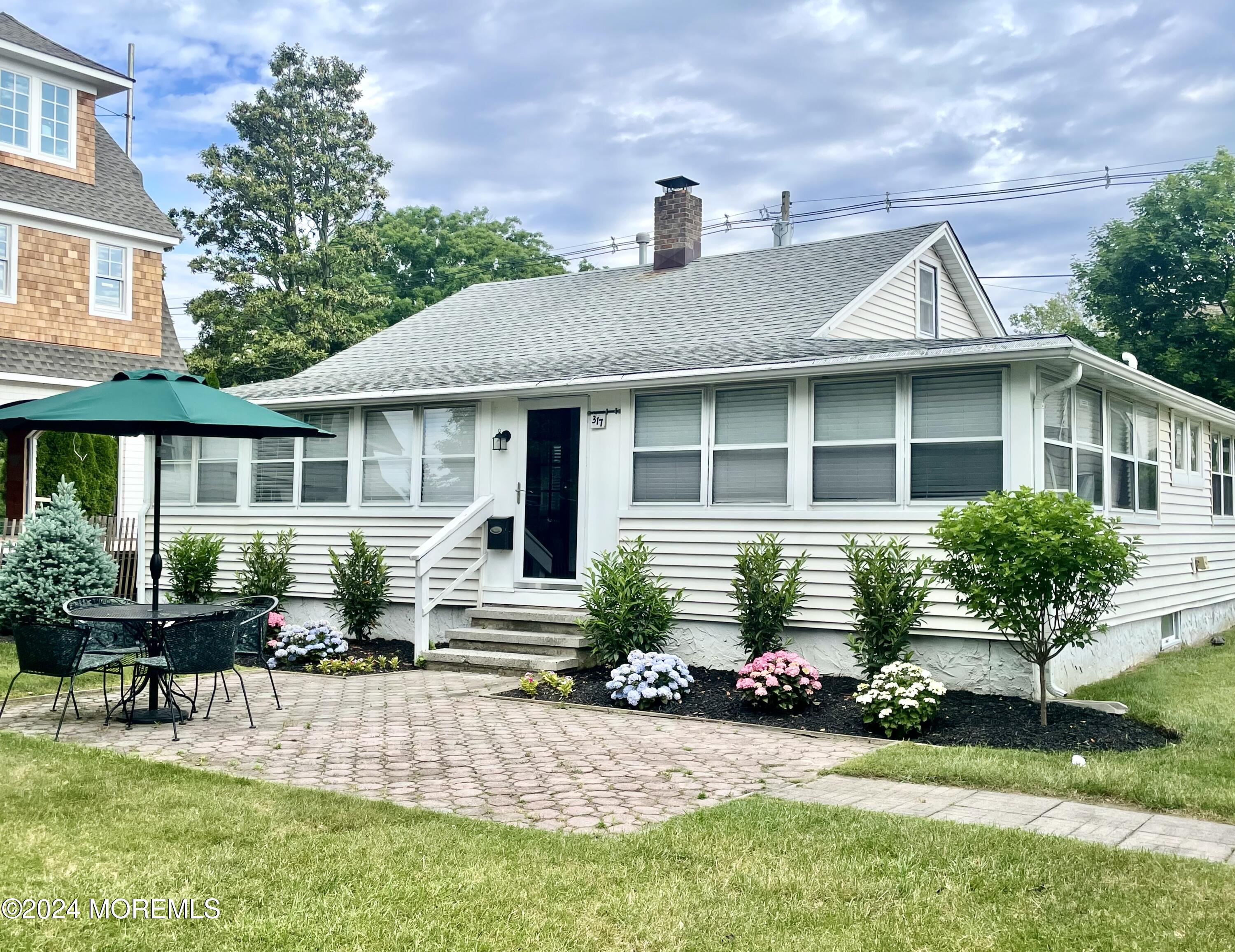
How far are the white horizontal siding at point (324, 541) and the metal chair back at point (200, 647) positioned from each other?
3768 mm

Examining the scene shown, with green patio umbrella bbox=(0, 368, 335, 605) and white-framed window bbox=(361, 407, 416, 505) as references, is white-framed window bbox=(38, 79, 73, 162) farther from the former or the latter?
green patio umbrella bbox=(0, 368, 335, 605)

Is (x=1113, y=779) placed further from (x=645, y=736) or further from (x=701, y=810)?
(x=645, y=736)

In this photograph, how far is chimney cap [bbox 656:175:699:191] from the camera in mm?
15422

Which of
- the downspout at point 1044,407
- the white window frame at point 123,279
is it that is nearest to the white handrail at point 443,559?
the downspout at point 1044,407

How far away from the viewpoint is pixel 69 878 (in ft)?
13.1

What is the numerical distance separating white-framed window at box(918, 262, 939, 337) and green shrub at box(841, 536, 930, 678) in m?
6.08

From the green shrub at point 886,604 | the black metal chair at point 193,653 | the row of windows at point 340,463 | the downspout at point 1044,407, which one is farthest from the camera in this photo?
the row of windows at point 340,463

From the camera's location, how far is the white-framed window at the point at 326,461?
43.3 ft

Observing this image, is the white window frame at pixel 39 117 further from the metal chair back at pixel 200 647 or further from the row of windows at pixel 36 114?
the metal chair back at pixel 200 647

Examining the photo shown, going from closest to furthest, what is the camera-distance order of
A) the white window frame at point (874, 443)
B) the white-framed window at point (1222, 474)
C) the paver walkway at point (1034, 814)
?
1. the paver walkway at point (1034, 814)
2. the white window frame at point (874, 443)
3. the white-framed window at point (1222, 474)

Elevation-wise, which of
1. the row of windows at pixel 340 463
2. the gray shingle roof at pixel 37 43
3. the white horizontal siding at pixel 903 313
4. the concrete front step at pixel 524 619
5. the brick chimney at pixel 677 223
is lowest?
the concrete front step at pixel 524 619

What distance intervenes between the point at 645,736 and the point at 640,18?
11.2 m

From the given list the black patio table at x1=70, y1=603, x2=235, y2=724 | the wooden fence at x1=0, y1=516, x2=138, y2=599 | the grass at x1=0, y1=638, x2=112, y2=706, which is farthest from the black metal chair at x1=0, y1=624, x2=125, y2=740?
the wooden fence at x1=0, y1=516, x2=138, y2=599

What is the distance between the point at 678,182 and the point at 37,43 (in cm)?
999
